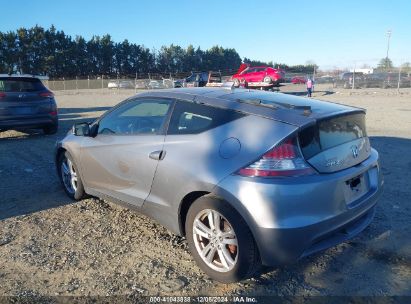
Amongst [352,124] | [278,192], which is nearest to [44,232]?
[278,192]

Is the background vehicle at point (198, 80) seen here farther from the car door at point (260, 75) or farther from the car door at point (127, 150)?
A: the car door at point (127, 150)

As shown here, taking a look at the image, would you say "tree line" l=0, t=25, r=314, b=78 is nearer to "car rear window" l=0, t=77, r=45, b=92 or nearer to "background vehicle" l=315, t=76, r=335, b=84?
"background vehicle" l=315, t=76, r=335, b=84

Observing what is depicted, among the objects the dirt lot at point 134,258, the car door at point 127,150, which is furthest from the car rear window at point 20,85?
the car door at point 127,150

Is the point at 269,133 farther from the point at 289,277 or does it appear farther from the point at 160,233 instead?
the point at 160,233

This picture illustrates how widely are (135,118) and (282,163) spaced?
7.25 feet

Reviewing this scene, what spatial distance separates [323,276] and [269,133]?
4.30ft

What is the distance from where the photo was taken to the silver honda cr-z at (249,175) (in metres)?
2.93

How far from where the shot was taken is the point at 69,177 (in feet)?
17.5

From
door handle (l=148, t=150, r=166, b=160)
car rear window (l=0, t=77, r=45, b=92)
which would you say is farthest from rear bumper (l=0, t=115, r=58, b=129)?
door handle (l=148, t=150, r=166, b=160)

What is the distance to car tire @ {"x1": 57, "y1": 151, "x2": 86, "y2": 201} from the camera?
507cm

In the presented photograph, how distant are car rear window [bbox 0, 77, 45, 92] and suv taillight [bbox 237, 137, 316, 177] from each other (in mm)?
8459

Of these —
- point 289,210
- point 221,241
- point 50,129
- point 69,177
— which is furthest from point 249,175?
point 50,129

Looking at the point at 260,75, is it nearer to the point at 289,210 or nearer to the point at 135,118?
the point at 135,118

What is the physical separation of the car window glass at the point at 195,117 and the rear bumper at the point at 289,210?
57 cm
